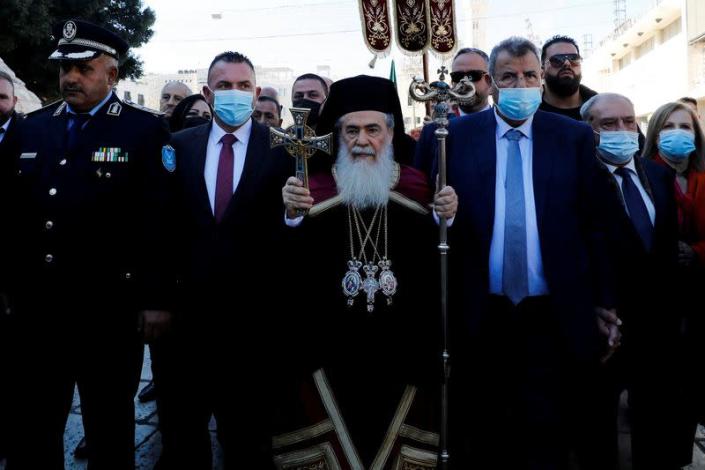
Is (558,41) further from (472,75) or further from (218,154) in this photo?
(218,154)

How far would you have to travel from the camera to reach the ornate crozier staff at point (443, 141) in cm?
279

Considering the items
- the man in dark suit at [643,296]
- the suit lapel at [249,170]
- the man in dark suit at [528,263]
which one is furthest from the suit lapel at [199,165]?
the man in dark suit at [643,296]

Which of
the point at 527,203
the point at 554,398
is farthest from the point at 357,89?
the point at 554,398

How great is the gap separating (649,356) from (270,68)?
95205 millimetres

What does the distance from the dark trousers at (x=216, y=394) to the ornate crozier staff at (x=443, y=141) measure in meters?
1.01

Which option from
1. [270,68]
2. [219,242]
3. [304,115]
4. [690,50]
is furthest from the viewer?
[270,68]

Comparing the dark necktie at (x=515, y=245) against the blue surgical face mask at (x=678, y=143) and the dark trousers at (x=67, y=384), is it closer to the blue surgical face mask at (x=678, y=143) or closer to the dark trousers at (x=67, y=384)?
the blue surgical face mask at (x=678, y=143)

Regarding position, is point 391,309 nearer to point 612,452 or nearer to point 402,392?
point 402,392

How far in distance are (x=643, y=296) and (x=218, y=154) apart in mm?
2381

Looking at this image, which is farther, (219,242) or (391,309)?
(219,242)

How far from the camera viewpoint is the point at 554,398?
2.96 m

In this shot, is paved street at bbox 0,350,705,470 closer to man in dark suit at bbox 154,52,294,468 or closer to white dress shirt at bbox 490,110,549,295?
man in dark suit at bbox 154,52,294,468

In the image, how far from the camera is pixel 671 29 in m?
31.9

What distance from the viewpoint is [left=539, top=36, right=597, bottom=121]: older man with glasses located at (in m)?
4.43
